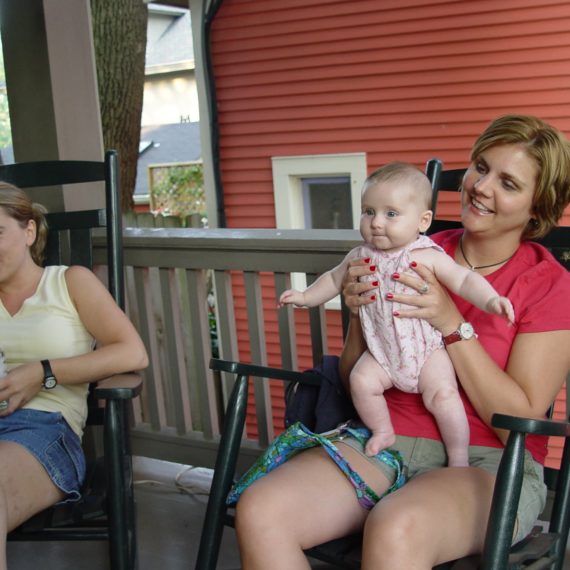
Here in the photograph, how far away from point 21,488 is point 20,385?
9.5 inches

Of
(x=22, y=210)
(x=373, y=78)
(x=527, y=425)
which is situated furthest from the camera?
(x=373, y=78)

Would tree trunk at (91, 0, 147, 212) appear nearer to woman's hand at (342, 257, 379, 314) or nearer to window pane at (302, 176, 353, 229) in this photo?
window pane at (302, 176, 353, 229)

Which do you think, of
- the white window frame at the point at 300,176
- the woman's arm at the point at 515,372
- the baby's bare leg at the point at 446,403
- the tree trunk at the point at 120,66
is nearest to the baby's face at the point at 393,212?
the woman's arm at the point at 515,372

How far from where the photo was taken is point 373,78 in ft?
21.5

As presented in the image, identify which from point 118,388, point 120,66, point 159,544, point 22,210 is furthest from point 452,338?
point 120,66

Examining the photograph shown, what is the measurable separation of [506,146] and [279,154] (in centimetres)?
539

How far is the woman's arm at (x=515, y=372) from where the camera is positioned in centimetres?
176

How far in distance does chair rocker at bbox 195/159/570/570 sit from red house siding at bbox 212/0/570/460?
Result: 4143 millimetres

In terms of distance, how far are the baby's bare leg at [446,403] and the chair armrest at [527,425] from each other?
29 centimetres

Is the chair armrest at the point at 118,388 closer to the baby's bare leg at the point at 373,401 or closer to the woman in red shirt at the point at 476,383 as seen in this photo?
the woman in red shirt at the point at 476,383

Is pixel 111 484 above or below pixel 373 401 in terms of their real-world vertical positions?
below

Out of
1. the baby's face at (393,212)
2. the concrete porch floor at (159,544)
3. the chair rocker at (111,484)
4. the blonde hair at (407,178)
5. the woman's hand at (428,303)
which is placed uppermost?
the blonde hair at (407,178)

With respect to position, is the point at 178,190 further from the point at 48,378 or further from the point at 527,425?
the point at 527,425

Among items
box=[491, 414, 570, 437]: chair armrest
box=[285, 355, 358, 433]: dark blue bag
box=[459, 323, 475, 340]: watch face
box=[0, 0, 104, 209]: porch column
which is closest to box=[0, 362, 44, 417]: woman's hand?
box=[285, 355, 358, 433]: dark blue bag
